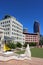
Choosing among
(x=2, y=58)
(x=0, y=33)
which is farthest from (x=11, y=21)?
(x=2, y=58)

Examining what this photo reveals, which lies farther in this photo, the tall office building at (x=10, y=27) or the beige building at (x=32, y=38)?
the beige building at (x=32, y=38)

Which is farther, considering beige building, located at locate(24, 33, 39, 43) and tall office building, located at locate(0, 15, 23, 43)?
beige building, located at locate(24, 33, 39, 43)

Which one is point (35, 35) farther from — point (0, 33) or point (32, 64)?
point (32, 64)

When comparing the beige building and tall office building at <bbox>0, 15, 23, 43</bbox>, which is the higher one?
tall office building at <bbox>0, 15, 23, 43</bbox>

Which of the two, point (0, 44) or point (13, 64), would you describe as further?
point (0, 44)

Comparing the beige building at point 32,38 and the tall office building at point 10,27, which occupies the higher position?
the tall office building at point 10,27

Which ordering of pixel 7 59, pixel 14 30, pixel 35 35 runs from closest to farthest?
pixel 7 59 < pixel 14 30 < pixel 35 35

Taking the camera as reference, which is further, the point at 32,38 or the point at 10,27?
the point at 32,38

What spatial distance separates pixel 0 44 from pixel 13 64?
25975 millimetres

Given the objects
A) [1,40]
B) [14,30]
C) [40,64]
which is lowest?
[40,64]

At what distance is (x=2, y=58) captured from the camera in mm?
15664

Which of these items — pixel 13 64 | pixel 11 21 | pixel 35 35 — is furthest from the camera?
Answer: pixel 35 35

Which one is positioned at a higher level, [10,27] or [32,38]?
[10,27]

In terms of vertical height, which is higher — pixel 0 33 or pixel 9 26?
pixel 9 26
